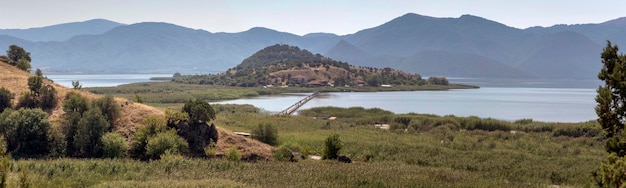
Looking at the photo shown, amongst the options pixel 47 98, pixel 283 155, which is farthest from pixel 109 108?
pixel 283 155

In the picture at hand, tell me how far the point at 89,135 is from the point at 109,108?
6.11 meters

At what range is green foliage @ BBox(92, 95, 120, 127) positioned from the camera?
4588 centimetres

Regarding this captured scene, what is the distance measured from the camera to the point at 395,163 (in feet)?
139

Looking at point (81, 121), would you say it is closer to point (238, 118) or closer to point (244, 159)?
point (244, 159)

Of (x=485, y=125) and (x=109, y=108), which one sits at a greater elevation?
(x=109, y=108)

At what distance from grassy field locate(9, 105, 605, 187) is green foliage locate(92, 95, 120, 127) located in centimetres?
1060

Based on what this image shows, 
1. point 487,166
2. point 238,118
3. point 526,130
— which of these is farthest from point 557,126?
point 238,118

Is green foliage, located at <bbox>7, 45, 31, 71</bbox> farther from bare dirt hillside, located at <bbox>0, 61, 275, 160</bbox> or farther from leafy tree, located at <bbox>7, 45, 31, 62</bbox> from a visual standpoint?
bare dirt hillside, located at <bbox>0, 61, 275, 160</bbox>

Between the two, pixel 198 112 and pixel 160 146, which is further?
pixel 198 112

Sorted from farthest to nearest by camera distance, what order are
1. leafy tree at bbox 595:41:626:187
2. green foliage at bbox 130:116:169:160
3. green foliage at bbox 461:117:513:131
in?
green foliage at bbox 461:117:513:131, green foliage at bbox 130:116:169:160, leafy tree at bbox 595:41:626:187

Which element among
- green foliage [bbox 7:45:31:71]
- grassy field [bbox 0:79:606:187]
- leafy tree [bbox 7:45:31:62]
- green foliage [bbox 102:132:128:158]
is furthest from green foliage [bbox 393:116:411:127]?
leafy tree [bbox 7:45:31:62]

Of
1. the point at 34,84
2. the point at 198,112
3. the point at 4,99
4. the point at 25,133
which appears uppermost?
the point at 34,84

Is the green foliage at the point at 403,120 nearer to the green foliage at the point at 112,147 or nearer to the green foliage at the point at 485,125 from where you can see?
the green foliage at the point at 485,125

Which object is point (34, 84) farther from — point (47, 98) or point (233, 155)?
point (233, 155)
